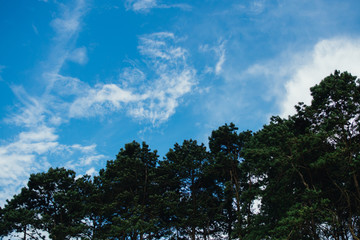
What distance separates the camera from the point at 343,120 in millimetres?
13023

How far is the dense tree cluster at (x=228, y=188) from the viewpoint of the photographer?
13.2 meters

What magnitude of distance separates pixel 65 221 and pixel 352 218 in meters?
23.5

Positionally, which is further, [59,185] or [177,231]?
[59,185]

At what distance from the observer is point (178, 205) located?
2042 cm

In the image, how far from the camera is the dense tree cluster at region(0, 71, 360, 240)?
43.2 ft

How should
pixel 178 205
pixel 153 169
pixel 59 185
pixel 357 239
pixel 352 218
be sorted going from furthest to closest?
1. pixel 59 185
2. pixel 153 169
3. pixel 178 205
4. pixel 352 218
5. pixel 357 239

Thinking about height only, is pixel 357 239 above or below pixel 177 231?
below

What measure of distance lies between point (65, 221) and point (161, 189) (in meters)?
9.92

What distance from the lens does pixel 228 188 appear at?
65.9 feet

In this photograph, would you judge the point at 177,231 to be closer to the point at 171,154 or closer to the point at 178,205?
the point at 178,205

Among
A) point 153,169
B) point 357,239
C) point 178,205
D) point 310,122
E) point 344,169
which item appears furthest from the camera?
point 153,169

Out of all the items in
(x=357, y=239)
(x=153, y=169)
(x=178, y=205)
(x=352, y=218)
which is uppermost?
(x=153, y=169)

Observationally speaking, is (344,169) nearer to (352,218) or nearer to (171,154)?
(352,218)

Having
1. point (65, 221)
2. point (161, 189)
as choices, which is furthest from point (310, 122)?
point (65, 221)
